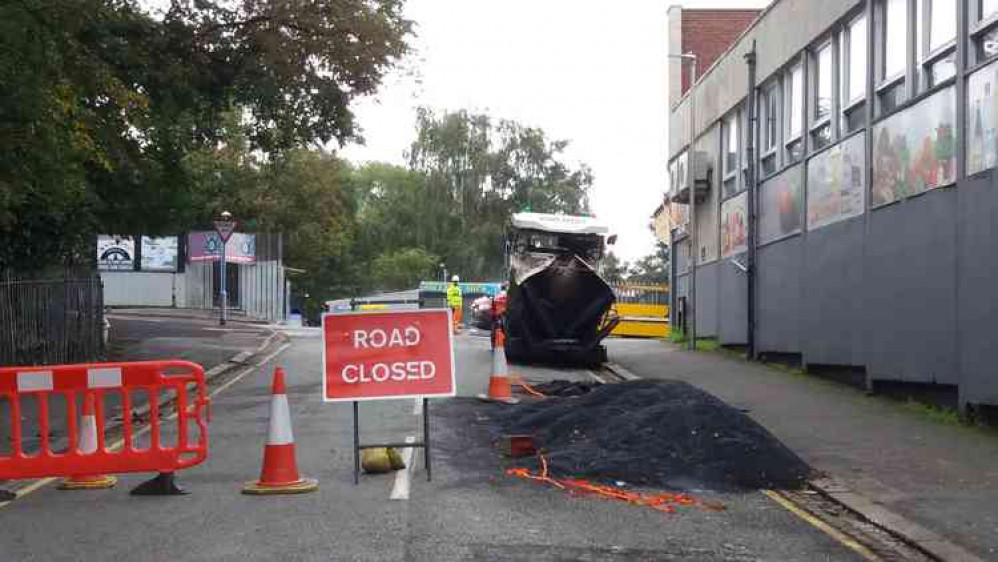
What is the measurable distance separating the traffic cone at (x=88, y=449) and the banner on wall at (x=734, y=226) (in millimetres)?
16855

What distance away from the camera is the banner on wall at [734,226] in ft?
79.5

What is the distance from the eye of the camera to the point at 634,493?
348 inches

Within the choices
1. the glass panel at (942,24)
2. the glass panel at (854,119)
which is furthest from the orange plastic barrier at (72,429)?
the glass panel at (854,119)

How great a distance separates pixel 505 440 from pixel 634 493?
2081mm

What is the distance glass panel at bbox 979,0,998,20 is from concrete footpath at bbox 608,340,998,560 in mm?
4617

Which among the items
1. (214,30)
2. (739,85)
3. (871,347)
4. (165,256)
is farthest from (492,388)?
(165,256)

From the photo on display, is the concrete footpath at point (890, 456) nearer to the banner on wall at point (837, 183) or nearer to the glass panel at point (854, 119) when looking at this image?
the banner on wall at point (837, 183)

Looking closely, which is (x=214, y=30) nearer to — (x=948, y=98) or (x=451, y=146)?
(x=948, y=98)

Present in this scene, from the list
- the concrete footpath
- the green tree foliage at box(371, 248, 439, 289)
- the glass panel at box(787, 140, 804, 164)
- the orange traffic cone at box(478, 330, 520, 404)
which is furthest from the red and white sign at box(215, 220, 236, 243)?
the green tree foliage at box(371, 248, 439, 289)

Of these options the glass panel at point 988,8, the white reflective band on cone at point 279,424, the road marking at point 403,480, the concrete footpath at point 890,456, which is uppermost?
the glass panel at point 988,8

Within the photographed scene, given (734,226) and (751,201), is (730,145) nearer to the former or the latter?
(734,226)

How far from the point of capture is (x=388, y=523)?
7566 mm

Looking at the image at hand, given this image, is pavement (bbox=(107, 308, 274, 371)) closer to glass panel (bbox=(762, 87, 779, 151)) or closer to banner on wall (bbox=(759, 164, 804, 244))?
banner on wall (bbox=(759, 164, 804, 244))

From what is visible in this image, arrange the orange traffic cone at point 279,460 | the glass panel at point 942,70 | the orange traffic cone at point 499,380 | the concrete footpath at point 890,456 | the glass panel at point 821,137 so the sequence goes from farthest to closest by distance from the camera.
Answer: the glass panel at point 821,137 → the orange traffic cone at point 499,380 → the glass panel at point 942,70 → the orange traffic cone at point 279,460 → the concrete footpath at point 890,456
